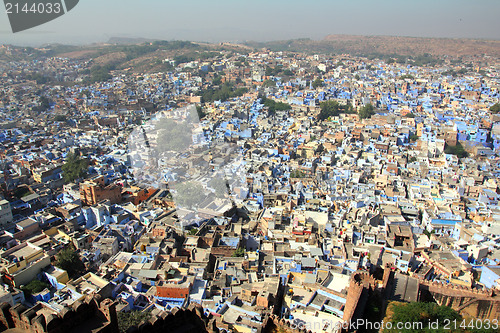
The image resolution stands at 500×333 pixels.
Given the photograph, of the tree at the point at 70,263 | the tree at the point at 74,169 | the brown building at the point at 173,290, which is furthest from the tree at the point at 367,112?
the tree at the point at 70,263

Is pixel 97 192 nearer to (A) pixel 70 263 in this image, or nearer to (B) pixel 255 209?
(A) pixel 70 263

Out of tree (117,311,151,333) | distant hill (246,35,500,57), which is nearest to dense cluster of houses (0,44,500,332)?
tree (117,311,151,333)

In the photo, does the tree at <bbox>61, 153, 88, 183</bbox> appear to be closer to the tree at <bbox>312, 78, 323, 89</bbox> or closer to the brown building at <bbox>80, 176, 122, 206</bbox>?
the brown building at <bbox>80, 176, 122, 206</bbox>

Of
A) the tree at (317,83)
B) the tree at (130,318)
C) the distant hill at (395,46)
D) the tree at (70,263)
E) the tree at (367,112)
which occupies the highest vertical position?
the distant hill at (395,46)

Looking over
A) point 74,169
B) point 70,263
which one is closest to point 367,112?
point 74,169

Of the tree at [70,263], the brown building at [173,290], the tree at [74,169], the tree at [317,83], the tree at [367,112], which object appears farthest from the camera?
the tree at [317,83]

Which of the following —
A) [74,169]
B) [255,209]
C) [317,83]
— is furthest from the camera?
[317,83]

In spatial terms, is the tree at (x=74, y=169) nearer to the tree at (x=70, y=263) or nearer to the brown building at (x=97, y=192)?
the brown building at (x=97, y=192)
